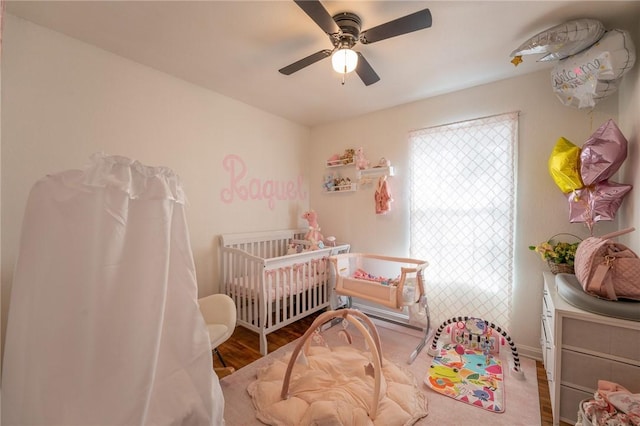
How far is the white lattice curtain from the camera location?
7.30 ft

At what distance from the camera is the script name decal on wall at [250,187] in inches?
106

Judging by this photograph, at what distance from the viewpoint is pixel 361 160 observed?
120 inches

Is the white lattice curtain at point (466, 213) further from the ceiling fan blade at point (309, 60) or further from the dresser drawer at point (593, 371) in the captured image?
the ceiling fan blade at point (309, 60)

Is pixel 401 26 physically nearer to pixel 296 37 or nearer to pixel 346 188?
pixel 296 37

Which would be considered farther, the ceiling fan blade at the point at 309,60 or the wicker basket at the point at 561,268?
the wicker basket at the point at 561,268

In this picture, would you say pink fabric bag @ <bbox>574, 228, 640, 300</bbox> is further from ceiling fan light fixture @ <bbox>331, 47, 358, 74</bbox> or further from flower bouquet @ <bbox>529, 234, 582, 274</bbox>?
ceiling fan light fixture @ <bbox>331, 47, 358, 74</bbox>

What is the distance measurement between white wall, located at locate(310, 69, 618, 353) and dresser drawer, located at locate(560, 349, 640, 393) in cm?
90

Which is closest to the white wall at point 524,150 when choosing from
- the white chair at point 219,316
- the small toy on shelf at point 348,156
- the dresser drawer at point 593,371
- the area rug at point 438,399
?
the small toy on shelf at point 348,156

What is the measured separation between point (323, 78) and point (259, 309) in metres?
2.13

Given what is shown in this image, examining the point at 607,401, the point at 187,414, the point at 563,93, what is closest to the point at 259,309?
the point at 187,414

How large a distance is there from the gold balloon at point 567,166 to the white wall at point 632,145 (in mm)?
233

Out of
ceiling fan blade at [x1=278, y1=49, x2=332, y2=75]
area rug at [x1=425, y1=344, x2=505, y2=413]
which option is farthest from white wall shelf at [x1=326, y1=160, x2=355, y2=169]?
area rug at [x1=425, y1=344, x2=505, y2=413]

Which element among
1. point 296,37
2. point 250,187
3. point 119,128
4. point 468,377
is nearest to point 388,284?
point 468,377

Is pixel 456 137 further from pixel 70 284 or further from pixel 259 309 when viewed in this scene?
pixel 70 284
